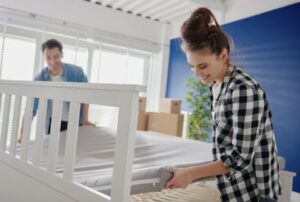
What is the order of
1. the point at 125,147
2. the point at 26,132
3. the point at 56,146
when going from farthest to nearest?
the point at 26,132 < the point at 56,146 < the point at 125,147

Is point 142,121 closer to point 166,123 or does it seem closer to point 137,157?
point 166,123

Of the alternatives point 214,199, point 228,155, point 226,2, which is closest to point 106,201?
point 228,155

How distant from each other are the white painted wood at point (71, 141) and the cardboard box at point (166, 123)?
3830mm

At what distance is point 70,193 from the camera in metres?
0.96

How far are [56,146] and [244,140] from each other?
0.61 m

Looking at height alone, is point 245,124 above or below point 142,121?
above

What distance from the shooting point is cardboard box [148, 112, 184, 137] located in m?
4.77

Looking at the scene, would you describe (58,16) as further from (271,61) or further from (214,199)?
(214,199)

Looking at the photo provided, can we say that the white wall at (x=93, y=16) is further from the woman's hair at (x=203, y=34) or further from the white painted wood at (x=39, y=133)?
the woman's hair at (x=203, y=34)

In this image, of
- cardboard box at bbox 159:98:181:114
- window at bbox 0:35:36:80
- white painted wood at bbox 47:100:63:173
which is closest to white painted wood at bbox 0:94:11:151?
white painted wood at bbox 47:100:63:173

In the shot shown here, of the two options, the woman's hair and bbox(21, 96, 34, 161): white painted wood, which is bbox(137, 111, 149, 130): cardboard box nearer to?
bbox(21, 96, 34, 161): white painted wood

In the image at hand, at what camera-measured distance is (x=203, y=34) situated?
92 centimetres

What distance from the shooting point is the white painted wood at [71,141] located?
0.96 metres

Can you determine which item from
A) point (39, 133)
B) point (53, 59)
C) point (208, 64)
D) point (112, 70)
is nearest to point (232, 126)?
point (208, 64)
